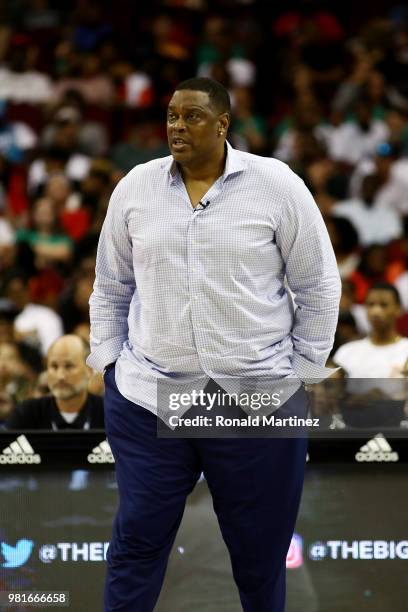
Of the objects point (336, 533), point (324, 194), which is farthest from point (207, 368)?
point (324, 194)

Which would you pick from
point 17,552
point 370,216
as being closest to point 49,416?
point 17,552

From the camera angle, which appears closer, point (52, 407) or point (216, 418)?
point (216, 418)

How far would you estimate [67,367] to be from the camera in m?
4.61

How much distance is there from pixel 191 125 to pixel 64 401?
4.96 feet

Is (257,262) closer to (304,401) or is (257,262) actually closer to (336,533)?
(304,401)

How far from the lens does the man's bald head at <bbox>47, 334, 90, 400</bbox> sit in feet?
14.6

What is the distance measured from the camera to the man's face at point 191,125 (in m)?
3.14

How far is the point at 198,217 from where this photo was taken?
10.5ft

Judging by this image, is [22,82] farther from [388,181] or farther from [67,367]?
[67,367]

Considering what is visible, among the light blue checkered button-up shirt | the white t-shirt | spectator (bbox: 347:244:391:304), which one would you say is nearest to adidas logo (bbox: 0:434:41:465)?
the light blue checkered button-up shirt

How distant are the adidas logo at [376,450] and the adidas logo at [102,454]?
0.78 meters

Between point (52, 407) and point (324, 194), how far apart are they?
211 inches

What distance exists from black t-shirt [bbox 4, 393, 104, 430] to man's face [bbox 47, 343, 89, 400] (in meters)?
0.09

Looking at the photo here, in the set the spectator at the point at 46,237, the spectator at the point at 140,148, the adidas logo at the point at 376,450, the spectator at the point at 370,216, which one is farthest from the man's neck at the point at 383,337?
the spectator at the point at 140,148
